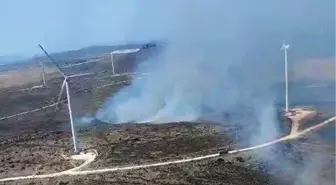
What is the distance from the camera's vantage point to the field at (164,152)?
52.1 meters

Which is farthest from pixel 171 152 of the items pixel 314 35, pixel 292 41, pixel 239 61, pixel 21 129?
pixel 314 35

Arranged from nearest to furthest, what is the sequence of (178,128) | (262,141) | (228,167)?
(228,167) → (262,141) → (178,128)

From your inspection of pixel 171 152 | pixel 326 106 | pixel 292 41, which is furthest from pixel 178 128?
pixel 292 41

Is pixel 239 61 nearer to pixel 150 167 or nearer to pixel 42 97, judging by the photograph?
pixel 42 97

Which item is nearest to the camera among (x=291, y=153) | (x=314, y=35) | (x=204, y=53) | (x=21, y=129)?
(x=291, y=153)

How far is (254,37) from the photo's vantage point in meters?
163

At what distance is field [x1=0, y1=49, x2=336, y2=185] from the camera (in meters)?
52.1

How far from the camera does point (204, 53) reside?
138m

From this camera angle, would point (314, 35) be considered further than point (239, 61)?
Yes

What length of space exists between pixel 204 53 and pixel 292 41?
24.7 meters

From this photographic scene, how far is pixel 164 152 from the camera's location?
61.2 metres

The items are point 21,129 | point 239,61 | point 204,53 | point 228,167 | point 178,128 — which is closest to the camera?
point 228,167

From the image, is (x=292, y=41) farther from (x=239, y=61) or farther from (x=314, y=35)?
(x=239, y=61)

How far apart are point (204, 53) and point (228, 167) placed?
8502 cm
